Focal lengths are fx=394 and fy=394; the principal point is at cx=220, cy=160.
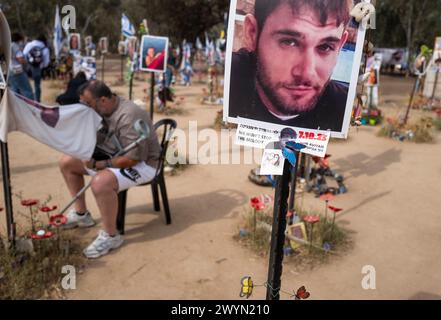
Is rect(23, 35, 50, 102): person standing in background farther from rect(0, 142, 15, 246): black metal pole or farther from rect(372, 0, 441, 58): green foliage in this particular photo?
rect(372, 0, 441, 58): green foliage

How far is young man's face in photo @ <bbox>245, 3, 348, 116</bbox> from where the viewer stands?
1.52 m

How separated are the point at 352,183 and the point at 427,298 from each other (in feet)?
7.56

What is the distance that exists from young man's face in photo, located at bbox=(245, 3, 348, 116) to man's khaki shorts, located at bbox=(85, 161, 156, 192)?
1.86 meters

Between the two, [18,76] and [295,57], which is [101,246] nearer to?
[295,57]

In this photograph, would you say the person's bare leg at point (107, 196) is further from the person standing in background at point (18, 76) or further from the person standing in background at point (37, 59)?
the person standing in background at point (37, 59)

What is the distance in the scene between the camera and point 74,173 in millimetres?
3574

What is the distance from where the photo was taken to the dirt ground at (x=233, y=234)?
2795 mm

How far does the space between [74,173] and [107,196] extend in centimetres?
65

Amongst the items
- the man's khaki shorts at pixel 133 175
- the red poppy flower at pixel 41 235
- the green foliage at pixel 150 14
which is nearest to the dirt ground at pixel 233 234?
the red poppy flower at pixel 41 235

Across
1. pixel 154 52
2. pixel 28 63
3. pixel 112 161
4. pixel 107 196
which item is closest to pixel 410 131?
pixel 154 52

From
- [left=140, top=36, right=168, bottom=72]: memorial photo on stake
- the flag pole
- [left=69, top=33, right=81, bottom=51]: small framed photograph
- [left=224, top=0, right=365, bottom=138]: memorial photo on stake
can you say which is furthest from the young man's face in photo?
[left=69, top=33, right=81, bottom=51]: small framed photograph

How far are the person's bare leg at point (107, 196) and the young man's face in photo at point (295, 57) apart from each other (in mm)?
1847

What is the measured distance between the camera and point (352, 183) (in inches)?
193

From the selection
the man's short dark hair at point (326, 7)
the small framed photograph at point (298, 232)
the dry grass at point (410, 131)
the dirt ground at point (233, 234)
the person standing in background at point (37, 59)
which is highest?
the man's short dark hair at point (326, 7)
